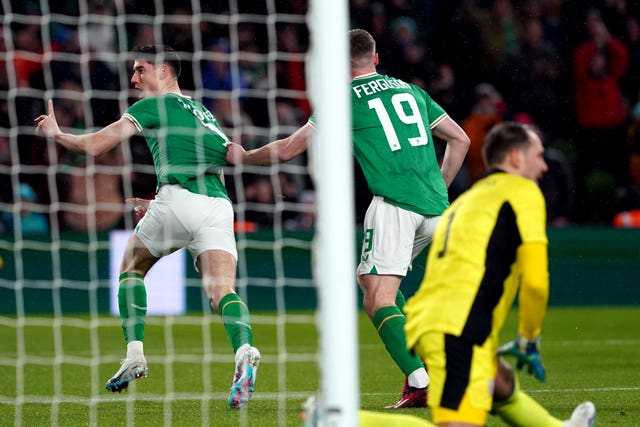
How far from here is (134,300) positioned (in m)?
7.18

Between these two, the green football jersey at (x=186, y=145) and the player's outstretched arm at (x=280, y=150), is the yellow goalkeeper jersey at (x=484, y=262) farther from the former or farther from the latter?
the green football jersey at (x=186, y=145)

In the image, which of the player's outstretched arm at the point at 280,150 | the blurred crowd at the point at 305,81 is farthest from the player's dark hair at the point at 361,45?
the blurred crowd at the point at 305,81

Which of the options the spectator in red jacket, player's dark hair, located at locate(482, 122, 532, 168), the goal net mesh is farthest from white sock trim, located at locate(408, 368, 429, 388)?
the spectator in red jacket

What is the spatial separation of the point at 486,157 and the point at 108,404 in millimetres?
3277

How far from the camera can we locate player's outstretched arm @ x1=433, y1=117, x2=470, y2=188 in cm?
724

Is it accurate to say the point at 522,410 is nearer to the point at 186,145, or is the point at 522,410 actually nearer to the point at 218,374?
the point at 186,145

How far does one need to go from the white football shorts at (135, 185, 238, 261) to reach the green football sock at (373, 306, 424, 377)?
38.8 inches

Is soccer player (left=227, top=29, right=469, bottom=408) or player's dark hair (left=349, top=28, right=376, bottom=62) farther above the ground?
player's dark hair (left=349, top=28, right=376, bottom=62)

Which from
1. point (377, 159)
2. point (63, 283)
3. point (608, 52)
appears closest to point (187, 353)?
point (63, 283)

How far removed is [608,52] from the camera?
15.2 meters

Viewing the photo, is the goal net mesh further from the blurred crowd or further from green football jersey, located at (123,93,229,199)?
green football jersey, located at (123,93,229,199)

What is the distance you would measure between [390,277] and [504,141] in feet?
7.38

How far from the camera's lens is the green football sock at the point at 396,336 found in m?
6.67

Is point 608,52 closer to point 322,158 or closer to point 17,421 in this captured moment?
point 17,421
